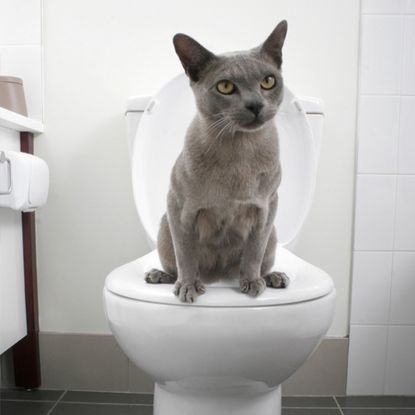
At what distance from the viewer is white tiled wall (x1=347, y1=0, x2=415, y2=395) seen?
126 cm

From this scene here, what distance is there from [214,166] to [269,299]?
0.25 meters

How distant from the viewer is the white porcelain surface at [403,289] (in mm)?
1312

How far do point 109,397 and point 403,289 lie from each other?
98 centimetres

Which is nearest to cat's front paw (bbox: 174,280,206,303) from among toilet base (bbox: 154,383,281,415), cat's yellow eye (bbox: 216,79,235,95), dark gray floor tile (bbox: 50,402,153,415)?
toilet base (bbox: 154,383,281,415)

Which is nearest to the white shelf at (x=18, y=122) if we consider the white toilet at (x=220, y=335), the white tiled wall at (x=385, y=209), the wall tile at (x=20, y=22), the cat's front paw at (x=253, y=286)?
the wall tile at (x=20, y=22)

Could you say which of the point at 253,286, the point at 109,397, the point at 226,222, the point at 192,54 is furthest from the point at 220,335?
the point at 109,397

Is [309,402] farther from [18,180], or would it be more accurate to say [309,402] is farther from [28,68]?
[28,68]

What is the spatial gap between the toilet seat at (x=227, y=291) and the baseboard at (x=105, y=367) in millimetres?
596

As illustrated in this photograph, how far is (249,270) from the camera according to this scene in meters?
0.78

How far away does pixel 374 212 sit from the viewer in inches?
51.1

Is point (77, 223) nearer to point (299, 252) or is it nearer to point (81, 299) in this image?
point (81, 299)

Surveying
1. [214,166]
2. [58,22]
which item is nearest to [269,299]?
[214,166]

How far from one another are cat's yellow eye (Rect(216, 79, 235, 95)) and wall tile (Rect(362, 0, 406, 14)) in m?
0.78

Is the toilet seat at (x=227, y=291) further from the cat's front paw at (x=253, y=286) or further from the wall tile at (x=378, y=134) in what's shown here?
the wall tile at (x=378, y=134)
